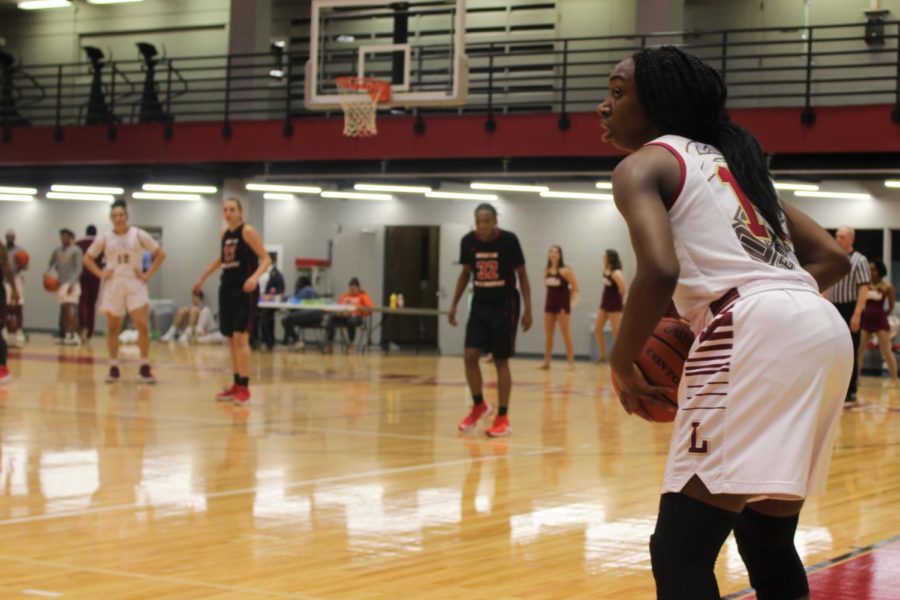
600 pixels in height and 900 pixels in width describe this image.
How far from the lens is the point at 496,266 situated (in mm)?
10023

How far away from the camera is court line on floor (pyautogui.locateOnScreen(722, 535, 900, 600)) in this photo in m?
4.55

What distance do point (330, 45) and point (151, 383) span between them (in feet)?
42.5

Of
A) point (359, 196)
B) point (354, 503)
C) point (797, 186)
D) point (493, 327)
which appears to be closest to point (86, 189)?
point (359, 196)

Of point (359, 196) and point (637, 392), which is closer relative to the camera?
point (637, 392)

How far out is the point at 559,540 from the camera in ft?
18.5

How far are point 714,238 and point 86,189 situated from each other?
84.6 feet

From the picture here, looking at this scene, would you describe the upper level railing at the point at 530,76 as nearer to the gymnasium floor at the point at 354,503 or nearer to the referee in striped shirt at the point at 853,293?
the referee in striped shirt at the point at 853,293

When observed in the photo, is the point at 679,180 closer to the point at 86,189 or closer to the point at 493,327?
the point at 493,327

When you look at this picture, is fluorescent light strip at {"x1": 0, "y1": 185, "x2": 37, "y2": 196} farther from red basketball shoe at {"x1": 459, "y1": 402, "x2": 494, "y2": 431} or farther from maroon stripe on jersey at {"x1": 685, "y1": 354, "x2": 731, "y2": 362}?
maroon stripe on jersey at {"x1": 685, "y1": 354, "x2": 731, "y2": 362}

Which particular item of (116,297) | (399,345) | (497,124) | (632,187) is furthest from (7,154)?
(632,187)

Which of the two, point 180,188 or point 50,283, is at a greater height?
point 180,188

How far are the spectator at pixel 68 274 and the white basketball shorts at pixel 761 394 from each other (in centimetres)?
2099

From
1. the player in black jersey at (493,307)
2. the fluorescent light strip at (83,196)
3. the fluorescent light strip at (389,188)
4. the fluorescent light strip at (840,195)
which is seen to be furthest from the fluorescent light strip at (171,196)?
the player in black jersey at (493,307)

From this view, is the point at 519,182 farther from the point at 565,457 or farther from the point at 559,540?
the point at 559,540
